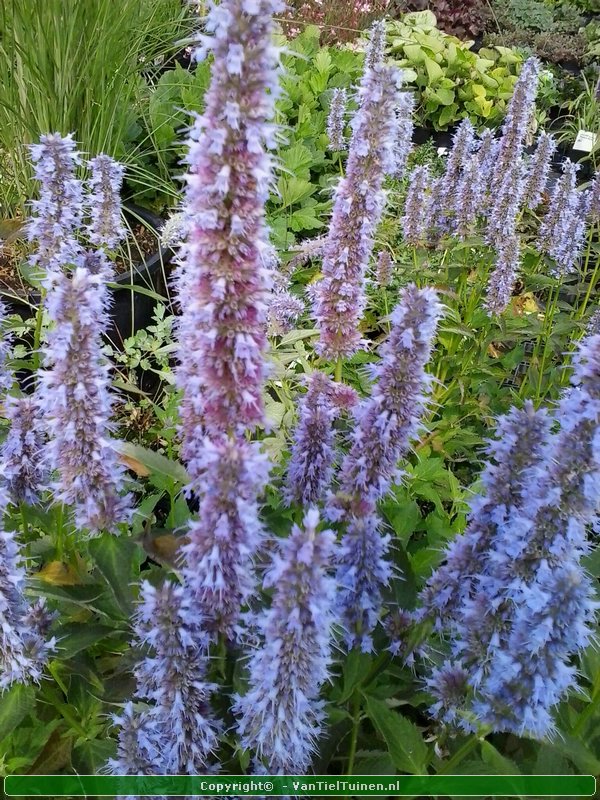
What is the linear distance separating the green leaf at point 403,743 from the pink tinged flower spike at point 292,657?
128 millimetres

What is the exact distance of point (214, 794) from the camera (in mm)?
1217

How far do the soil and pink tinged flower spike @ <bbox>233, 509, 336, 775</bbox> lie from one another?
231 centimetres

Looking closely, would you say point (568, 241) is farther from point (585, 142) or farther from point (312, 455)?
point (312, 455)

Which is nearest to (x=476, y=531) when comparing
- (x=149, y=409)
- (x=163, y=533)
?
(x=163, y=533)

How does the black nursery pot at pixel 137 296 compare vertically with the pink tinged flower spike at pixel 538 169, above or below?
below

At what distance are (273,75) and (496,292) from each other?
220 centimetres

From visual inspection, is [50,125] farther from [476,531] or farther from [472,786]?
[472,786]

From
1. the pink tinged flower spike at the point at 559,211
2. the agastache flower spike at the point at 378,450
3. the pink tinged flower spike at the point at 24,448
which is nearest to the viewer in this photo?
the agastache flower spike at the point at 378,450

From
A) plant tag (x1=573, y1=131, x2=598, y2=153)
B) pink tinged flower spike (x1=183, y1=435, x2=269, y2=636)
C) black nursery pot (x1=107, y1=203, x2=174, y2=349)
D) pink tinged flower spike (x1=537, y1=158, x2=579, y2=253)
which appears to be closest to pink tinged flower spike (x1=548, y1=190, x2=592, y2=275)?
pink tinged flower spike (x1=537, y1=158, x2=579, y2=253)

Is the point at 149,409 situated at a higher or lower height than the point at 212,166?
lower

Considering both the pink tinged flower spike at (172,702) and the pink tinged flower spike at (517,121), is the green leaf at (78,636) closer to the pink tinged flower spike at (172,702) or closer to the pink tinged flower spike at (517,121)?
the pink tinged flower spike at (172,702)

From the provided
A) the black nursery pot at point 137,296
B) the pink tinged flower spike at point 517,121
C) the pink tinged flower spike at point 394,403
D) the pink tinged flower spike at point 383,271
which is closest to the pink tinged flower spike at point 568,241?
the pink tinged flower spike at point 517,121

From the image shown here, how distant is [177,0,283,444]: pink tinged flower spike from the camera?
0.95 meters

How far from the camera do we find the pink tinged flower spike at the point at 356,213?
1.85 meters
